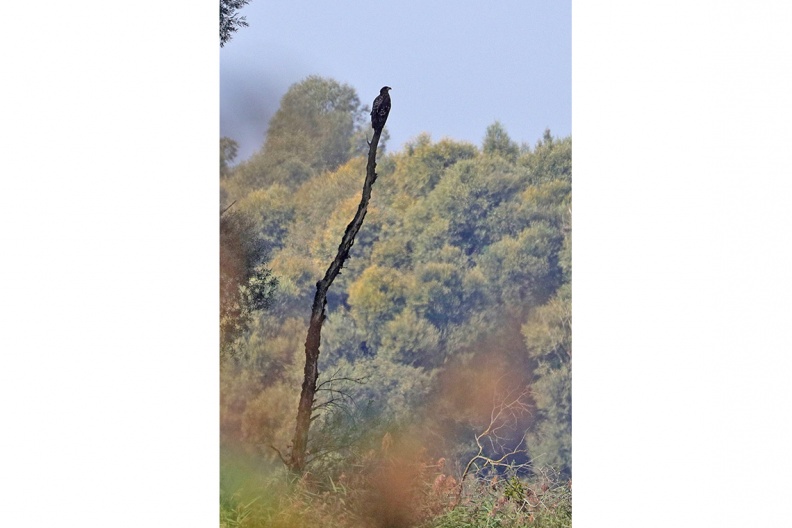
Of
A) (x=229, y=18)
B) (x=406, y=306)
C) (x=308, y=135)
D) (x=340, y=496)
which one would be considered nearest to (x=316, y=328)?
(x=406, y=306)

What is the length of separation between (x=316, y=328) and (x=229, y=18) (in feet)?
5.81

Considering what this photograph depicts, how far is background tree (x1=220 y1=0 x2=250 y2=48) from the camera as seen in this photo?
5.66 meters

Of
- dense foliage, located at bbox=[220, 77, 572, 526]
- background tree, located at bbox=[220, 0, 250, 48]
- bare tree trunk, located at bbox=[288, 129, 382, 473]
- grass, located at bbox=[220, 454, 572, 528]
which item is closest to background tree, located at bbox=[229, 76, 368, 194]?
dense foliage, located at bbox=[220, 77, 572, 526]

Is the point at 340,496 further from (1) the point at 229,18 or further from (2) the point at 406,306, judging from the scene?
(1) the point at 229,18

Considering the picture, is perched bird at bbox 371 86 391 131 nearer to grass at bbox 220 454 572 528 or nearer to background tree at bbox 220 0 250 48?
background tree at bbox 220 0 250 48

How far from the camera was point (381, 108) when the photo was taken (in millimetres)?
5633

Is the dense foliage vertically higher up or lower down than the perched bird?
lower down

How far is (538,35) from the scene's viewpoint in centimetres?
571

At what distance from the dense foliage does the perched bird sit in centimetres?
8

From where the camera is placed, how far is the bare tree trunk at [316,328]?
5.61 m

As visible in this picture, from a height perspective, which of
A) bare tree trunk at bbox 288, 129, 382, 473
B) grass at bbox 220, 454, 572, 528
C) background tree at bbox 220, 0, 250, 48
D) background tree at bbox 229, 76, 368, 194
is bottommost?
grass at bbox 220, 454, 572, 528
